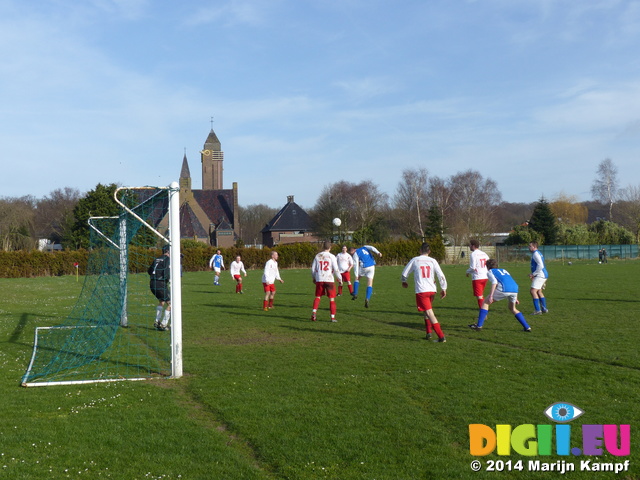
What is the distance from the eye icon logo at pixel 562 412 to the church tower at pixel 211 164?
107m

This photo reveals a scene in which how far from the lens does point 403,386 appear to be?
24.8 ft

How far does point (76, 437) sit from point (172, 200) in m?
4.08

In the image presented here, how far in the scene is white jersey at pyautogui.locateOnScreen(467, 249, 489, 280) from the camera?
14062mm

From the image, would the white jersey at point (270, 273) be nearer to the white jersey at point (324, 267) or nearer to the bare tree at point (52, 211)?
the white jersey at point (324, 267)

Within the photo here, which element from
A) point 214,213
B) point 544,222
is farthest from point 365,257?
point 214,213

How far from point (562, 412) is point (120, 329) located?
10298 millimetres

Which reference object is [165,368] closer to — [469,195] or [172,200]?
[172,200]

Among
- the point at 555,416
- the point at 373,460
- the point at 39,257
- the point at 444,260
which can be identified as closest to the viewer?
the point at 373,460

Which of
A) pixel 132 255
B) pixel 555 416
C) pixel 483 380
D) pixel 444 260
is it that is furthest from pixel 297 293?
pixel 444 260

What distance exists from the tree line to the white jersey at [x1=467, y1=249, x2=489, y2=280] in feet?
143

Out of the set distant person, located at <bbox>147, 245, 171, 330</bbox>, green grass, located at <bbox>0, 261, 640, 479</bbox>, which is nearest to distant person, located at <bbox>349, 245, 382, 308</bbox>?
green grass, located at <bbox>0, 261, 640, 479</bbox>

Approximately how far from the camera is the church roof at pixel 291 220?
8719 centimetres

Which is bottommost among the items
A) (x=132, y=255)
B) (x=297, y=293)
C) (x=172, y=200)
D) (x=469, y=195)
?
(x=297, y=293)

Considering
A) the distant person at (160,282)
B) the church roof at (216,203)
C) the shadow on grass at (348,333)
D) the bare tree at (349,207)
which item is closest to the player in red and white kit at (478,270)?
the shadow on grass at (348,333)
